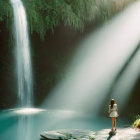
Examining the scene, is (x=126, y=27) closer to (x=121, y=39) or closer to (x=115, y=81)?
(x=121, y=39)

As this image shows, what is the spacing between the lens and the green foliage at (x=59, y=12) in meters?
13.8

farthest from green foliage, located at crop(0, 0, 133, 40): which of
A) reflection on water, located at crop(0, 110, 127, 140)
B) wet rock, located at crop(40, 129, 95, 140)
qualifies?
wet rock, located at crop(40, 129, 95, 140)

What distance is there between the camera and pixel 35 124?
11.1 metres

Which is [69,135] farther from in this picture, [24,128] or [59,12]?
[59,12]

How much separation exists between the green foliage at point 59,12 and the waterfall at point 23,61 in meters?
0.44

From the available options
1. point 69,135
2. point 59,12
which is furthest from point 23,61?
point 69,135

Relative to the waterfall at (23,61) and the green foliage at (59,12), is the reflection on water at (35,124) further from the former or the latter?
the green foliage at (59,12)

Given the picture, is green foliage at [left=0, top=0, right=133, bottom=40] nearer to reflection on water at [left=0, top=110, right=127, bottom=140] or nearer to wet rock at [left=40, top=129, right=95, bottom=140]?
reflection on water at [left=0, top=110, right=127, bottom=140]

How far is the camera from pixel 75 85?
1825cm

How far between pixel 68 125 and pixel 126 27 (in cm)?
858

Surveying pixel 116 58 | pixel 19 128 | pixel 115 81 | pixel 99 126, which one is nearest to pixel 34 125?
pixel 19 128

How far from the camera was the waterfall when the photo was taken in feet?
46.1

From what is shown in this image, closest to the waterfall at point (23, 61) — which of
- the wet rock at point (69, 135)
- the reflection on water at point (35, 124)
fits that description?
the reflection on water at point (35, 124)

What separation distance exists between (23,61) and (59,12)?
347cm
